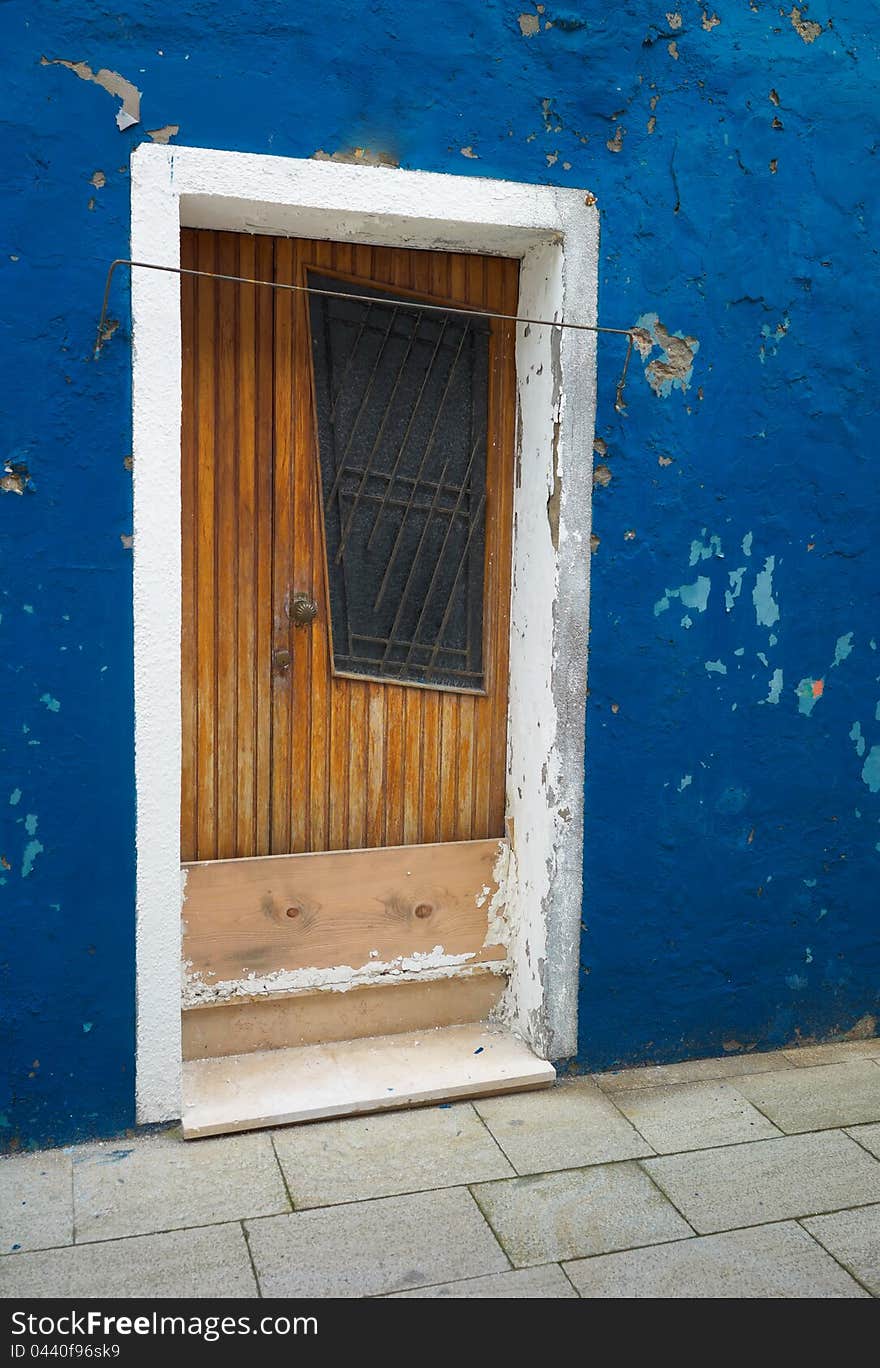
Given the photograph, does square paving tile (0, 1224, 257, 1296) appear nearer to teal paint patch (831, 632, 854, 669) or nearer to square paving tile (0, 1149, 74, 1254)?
square paving tile (0, 1149, 74, 1254)

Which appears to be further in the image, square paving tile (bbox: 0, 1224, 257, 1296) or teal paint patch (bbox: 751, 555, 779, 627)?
teal paint patch (bbox: 751, 555, 779, 627)

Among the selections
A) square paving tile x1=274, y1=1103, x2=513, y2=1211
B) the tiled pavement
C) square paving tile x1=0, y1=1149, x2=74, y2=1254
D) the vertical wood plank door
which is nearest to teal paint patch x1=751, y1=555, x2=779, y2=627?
the vertical wood plank door

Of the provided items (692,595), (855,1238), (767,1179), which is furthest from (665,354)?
(855,1238)

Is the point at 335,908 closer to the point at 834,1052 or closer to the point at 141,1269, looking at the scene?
the point at 141,1269

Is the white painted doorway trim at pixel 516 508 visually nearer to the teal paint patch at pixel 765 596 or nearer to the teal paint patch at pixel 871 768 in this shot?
the teal paint patch at pixel 765 596

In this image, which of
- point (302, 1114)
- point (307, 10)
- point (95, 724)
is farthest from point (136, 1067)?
point (307, 10)

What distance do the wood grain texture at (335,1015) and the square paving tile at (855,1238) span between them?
4.23 feet

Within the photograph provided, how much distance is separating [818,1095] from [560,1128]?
2.98 feet

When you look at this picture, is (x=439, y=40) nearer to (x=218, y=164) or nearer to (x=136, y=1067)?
(x=218, y=164)

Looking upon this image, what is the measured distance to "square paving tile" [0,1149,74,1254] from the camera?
2.82m

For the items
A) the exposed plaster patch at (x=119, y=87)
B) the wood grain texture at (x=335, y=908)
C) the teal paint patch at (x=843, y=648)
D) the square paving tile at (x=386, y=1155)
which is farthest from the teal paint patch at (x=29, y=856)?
the teal paint patch at (x=843, y=648)

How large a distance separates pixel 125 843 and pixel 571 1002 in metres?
1.52

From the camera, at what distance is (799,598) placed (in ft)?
12.6

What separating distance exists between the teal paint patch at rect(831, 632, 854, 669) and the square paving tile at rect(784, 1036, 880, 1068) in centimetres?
135
